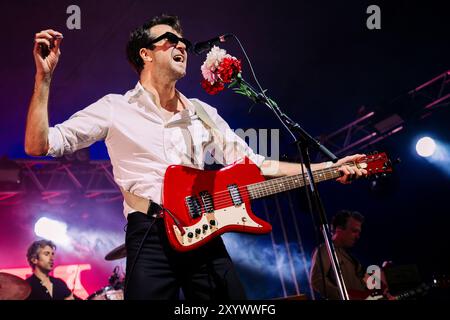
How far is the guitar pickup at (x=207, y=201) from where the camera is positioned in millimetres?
2613


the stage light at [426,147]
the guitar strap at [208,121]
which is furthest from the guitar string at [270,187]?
the stage light at [426,147]

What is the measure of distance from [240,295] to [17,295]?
16.7 ft

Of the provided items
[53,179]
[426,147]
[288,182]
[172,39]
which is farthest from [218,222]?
[53,179]

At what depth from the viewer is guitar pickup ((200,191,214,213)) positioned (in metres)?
2.61

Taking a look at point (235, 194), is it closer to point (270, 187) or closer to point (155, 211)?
point (270, 187)

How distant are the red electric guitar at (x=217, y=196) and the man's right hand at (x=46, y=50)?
30.7 inches

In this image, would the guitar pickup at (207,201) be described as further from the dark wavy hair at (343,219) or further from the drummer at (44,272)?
the drummer at (44,272)

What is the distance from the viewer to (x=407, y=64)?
8031mm

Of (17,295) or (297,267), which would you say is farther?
(297,267)

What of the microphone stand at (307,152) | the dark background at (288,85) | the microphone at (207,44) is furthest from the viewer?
the dark background at (288,85)

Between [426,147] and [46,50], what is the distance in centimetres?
779

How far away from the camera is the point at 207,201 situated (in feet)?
8.65

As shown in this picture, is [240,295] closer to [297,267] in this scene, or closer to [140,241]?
[140,241]
